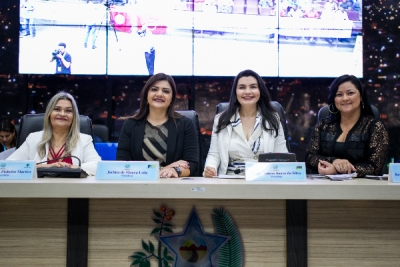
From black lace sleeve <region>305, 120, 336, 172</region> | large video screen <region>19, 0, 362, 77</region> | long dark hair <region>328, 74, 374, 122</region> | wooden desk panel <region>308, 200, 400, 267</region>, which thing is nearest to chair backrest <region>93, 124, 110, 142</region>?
large video screen <region>19, 0, 362, 77</region>

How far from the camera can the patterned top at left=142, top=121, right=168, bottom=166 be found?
6.73 feet

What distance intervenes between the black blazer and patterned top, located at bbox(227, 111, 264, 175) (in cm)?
20

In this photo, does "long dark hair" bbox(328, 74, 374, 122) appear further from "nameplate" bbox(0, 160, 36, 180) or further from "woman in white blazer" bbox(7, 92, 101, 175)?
"nameplate" bbox(0, 160, 36, 180)

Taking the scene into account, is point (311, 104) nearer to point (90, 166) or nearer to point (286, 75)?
point (286, 75)

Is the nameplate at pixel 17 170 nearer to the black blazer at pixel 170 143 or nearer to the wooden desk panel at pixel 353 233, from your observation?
the black blazer at pixel 170 143

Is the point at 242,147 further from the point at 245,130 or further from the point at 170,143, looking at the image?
the point at 170,143

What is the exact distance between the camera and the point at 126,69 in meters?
3.50

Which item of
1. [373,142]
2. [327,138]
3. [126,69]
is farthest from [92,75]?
[373,142]

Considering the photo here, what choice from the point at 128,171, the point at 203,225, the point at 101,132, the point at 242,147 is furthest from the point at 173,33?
the point at 203,225

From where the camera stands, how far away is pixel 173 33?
3.50 metres

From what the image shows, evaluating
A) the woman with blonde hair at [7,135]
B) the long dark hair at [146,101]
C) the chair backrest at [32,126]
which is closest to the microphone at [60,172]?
the long dark hair at [146,101]

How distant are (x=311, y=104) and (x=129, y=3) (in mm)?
2063

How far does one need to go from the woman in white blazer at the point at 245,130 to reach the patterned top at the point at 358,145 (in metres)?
0.19

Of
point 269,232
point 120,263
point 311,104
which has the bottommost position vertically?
point 120,263
